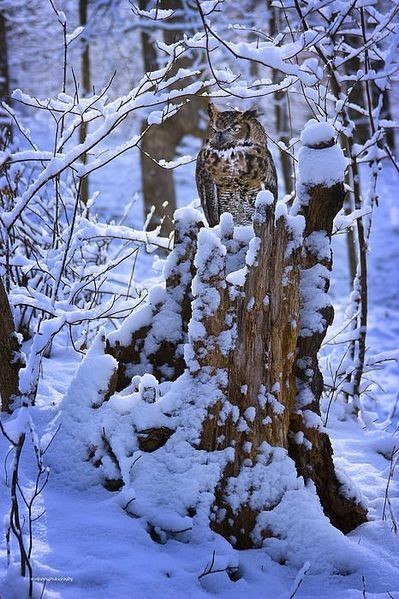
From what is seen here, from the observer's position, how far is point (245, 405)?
3.02 metres

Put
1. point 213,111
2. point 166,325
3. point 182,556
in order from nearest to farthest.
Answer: point 182,556, point 166,325, point 213,111

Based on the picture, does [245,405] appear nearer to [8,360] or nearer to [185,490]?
[185,490]

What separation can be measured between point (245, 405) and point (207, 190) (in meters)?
1.99

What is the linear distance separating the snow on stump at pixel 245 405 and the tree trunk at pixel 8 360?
0.54m

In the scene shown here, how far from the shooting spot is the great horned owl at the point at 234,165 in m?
4.48

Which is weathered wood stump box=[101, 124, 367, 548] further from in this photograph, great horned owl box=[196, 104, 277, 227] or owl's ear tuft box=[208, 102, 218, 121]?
owl's ear tuft box=[208, 102, 218, 121]

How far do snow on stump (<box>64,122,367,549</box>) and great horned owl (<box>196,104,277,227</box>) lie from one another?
45.7 inches

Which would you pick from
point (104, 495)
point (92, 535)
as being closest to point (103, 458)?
point (104, 495)

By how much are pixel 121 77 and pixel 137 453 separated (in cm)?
1518

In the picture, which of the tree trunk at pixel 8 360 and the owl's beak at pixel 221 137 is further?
the owl's beak at pixel 221 137

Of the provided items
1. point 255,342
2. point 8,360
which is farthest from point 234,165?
point 8,360

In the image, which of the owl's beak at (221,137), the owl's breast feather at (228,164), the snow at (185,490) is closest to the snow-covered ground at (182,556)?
the snow at (185,490)

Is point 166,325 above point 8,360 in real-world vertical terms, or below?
above

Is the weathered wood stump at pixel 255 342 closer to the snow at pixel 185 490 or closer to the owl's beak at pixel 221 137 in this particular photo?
the snow at pixel 185 490
